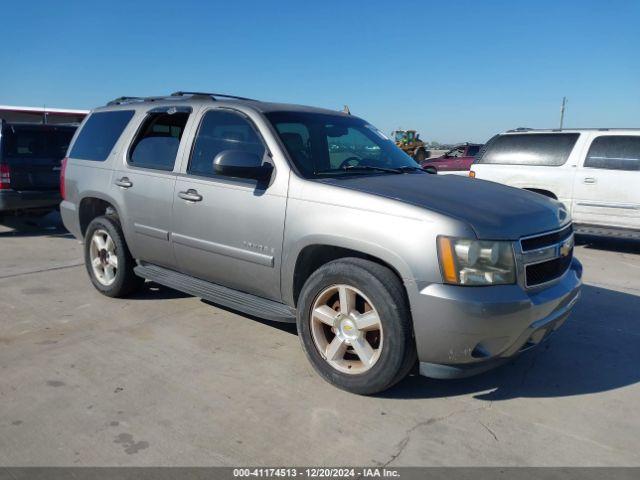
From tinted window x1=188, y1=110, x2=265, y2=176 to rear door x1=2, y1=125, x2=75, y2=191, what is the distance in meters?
5.54

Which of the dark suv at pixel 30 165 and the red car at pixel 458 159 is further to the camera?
the red car at pixel 458 159

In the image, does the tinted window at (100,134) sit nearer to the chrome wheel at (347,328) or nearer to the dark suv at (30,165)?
the chrome wheel at (347,328)

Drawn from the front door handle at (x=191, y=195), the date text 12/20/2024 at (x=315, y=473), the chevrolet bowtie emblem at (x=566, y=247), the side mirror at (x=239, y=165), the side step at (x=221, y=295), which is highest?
the side mirror at (x=239, y=165)

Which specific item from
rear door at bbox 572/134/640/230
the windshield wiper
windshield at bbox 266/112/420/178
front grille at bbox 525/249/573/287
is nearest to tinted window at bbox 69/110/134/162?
windshield at bbox 266/112/420/178

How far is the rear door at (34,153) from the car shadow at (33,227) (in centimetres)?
76

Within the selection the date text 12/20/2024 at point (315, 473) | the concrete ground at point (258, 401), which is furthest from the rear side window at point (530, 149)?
the date text 12/20/2024 at point (315, 473)

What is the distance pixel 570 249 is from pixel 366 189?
1.53 m

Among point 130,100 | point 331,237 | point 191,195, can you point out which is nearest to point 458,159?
point 130,100

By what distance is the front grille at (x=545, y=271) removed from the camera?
3.12 metres

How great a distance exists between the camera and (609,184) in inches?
314

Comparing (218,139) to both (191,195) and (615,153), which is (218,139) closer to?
(191,195)

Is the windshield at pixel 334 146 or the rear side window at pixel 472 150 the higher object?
the rear side window at pixel 472 150

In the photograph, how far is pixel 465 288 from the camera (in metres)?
2.91

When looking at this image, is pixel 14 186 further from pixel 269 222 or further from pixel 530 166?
pixel 530 166
